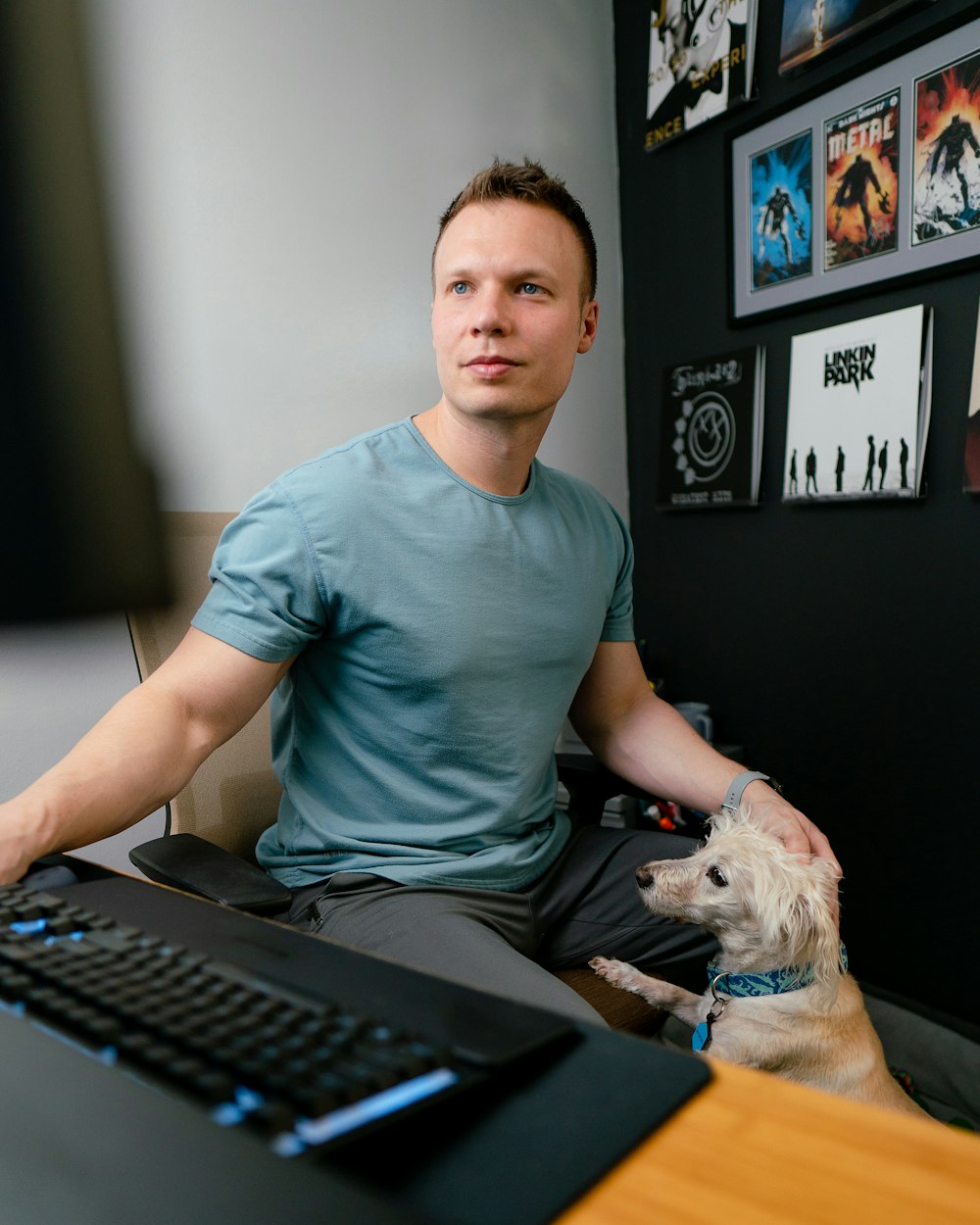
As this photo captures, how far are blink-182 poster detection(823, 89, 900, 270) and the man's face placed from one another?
887mm

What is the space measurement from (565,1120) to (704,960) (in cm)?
95

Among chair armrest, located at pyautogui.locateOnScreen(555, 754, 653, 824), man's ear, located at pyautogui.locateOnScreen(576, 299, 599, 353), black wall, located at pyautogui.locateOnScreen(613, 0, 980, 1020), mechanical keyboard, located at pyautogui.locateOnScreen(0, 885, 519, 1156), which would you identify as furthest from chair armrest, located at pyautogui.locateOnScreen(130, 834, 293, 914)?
black wall, located at pyautogui.locateOnScreen(613, 0, 980, 1020)

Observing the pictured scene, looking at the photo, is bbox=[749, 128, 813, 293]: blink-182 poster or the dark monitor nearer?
the dark monitor

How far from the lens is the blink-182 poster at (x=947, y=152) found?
5.01 feet

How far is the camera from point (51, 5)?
489 mm

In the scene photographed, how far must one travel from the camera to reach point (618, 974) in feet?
3.67

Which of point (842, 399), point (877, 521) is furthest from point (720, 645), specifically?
point (842, 399)

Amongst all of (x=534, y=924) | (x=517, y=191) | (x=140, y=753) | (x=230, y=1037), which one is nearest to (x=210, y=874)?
(x=140, y=753)

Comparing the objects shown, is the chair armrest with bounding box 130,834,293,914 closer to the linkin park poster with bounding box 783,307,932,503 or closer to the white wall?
the white wall

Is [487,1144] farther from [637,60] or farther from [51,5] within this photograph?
[637,60]

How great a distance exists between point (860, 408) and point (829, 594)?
40 cm

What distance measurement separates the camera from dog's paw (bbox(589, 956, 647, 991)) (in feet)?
3.65

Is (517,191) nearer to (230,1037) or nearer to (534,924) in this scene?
(534,924)

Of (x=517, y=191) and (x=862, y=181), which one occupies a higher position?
(x=862, y=181)
